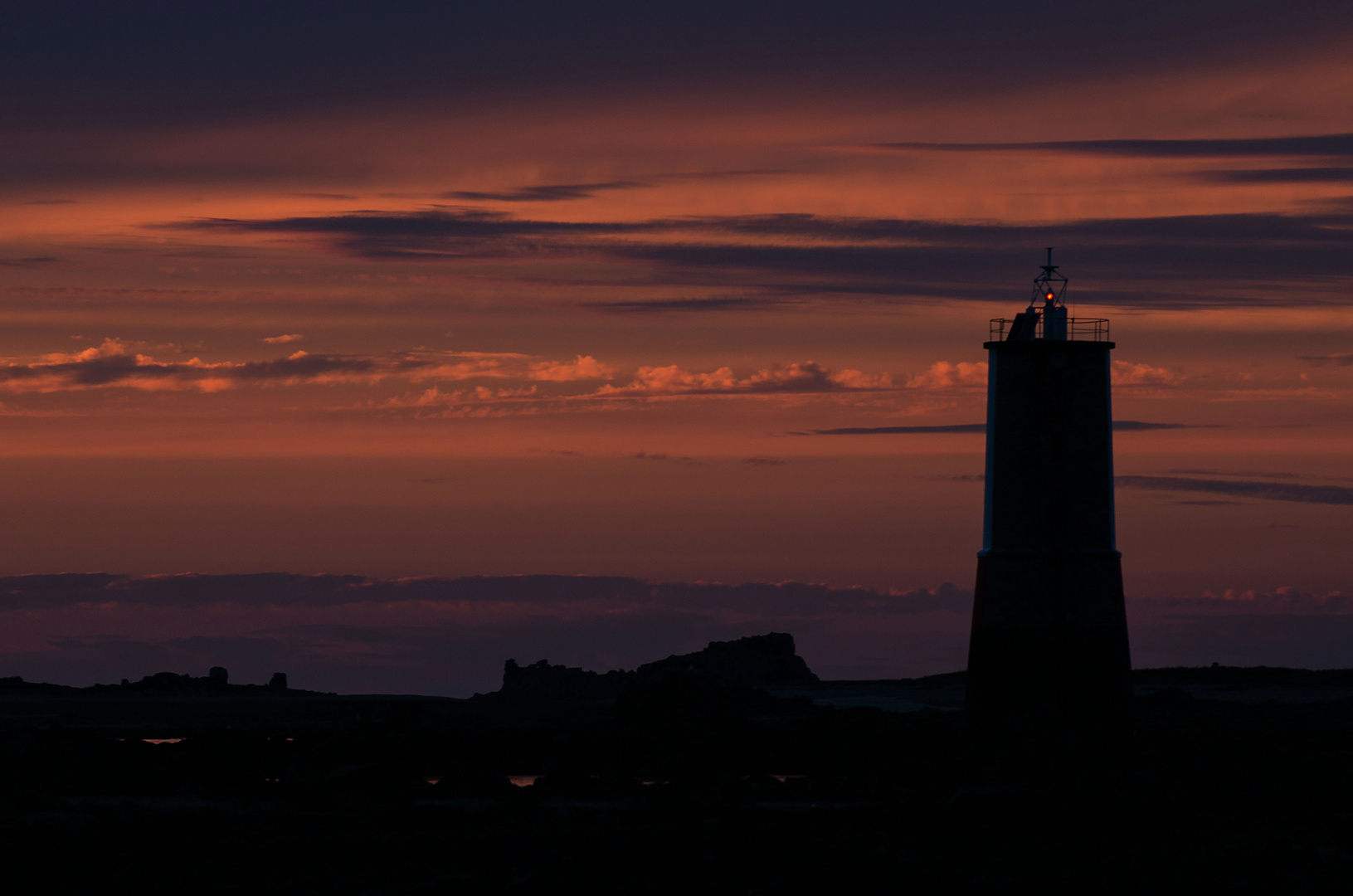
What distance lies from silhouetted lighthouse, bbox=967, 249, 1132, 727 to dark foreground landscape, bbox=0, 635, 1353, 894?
1.81 meters

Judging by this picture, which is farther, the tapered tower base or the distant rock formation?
the distant rock formation

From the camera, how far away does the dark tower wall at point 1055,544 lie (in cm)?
4188

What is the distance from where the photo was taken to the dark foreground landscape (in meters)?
24.7

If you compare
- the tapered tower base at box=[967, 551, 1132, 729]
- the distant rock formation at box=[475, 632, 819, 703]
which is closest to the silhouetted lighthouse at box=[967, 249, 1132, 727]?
the tapered tower base at box=[967, 551, 1132, 729]

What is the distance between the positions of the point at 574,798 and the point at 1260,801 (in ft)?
40.9

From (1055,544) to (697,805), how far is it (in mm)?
14973

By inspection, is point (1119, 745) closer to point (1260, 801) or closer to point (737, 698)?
point (1260, 801)

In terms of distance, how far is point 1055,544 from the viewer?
41.8 meters

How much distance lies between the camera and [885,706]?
63.6m

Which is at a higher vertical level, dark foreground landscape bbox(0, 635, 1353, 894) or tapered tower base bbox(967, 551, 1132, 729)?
tapered tower base bbox(967, 551, 1132, 729)

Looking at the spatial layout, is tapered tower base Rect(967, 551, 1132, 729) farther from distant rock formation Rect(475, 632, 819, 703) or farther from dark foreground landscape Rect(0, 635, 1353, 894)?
distant rock formation Rect(475, 632, 819, 703)

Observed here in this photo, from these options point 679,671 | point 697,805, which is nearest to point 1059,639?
point 697,805

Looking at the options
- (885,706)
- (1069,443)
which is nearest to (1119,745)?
(1069,443)

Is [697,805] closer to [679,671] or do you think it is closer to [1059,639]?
[1059,639]
